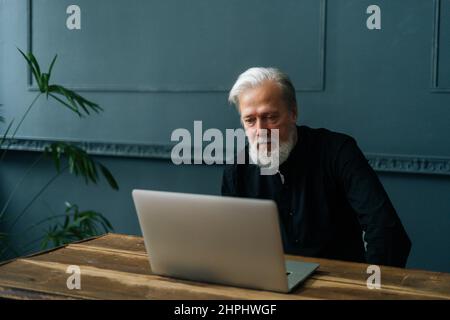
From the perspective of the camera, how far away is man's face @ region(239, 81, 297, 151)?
7.59 ft

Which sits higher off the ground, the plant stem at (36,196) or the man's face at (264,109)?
the man's face at (264,109)

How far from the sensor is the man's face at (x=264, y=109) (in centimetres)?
231

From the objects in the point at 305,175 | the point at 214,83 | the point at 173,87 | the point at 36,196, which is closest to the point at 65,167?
the point at 36,196

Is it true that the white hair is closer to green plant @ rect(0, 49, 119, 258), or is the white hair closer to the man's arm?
the man's arm

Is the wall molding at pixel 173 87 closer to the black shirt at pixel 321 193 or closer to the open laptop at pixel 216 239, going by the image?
the black shirt at pixel 321 193

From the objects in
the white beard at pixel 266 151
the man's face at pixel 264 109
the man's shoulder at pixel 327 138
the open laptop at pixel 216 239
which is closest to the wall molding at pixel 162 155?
the man's shoulder at pixel 327 138

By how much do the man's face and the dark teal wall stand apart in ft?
2.72

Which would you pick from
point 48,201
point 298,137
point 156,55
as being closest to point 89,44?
point 156,55

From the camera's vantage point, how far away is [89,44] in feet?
12.2

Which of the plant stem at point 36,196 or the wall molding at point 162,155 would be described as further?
the plant stem at point 36,196

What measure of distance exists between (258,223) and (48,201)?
2.98m

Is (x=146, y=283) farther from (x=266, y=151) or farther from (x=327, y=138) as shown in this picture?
(x=327, y=138)

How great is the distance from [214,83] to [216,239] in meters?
2.09

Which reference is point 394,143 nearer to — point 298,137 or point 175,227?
point 298,137
